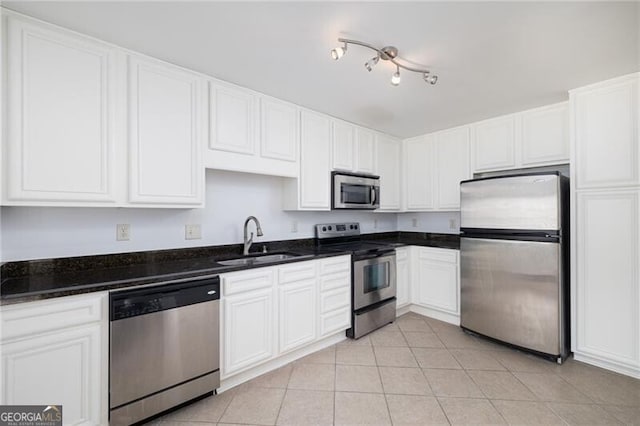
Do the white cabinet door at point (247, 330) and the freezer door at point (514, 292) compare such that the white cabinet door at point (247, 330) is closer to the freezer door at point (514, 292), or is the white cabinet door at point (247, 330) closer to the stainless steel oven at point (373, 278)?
the stainless steel oven at point (373, 278)

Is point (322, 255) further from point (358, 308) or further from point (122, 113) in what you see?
point (122, 113)

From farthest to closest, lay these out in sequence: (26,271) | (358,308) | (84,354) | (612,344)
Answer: (358,308), (612,344), (26,271), (84,354)

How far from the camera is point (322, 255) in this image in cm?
254

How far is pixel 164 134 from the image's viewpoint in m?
1.93

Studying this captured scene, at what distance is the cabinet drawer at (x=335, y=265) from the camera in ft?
8.41

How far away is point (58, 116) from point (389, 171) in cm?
326

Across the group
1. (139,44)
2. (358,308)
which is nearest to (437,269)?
(358,308)

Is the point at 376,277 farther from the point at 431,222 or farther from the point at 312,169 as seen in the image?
the point at 431,222

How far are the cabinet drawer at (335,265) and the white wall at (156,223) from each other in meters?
0.63

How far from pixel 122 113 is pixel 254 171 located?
98 centimetres

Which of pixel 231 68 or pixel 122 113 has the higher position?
pixel 231 68

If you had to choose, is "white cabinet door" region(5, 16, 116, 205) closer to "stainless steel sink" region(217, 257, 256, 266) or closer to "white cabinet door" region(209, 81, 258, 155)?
"white cabinet door" region(209, 81, 258, 155)

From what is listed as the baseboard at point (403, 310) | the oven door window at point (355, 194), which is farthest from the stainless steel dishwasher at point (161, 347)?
the baseboard at point (403, 310)

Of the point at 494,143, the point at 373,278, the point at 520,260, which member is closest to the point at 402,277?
the point at 373,278
